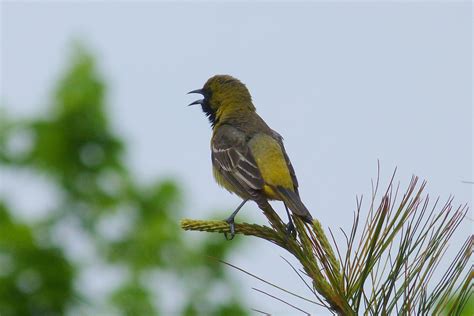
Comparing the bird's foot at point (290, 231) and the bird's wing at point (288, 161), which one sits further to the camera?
the bird's wing at point (288, 161)

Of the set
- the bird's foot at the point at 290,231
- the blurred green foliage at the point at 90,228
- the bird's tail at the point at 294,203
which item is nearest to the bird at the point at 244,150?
the bird's tail at the point at 294,203

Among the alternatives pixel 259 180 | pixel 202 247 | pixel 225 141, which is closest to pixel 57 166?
pixel 202 247

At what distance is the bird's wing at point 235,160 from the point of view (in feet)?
20.9

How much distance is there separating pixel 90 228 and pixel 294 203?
516 inches

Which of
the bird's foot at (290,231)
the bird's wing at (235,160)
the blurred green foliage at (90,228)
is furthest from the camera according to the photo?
the blurred green foliage at (90,228)

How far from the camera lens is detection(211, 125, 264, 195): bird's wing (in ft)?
20.9

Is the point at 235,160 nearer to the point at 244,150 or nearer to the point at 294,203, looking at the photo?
the point at 244,150

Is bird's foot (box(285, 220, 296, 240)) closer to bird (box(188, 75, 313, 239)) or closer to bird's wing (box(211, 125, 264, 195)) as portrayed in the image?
bird (box(188, 75, 313, 239))

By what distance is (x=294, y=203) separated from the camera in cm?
522

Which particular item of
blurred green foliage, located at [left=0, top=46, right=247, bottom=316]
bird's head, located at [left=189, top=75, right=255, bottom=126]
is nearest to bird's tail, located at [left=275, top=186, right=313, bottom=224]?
bird's head, located at [left=189, top=75, right=255, bottom=126]

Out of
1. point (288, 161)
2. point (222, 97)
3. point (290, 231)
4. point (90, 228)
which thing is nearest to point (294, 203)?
point (290, 231)

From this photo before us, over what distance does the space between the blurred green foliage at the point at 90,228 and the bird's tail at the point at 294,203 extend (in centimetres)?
913

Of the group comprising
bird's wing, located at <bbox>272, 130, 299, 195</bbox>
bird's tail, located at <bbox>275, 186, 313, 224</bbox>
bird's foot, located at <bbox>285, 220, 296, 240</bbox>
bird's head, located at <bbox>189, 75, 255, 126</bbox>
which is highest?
bird's head, located at <bbox>189, 75, 255, 126</bbox>

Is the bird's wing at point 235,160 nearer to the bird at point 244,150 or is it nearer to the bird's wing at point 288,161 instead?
the bird at point 244,150
